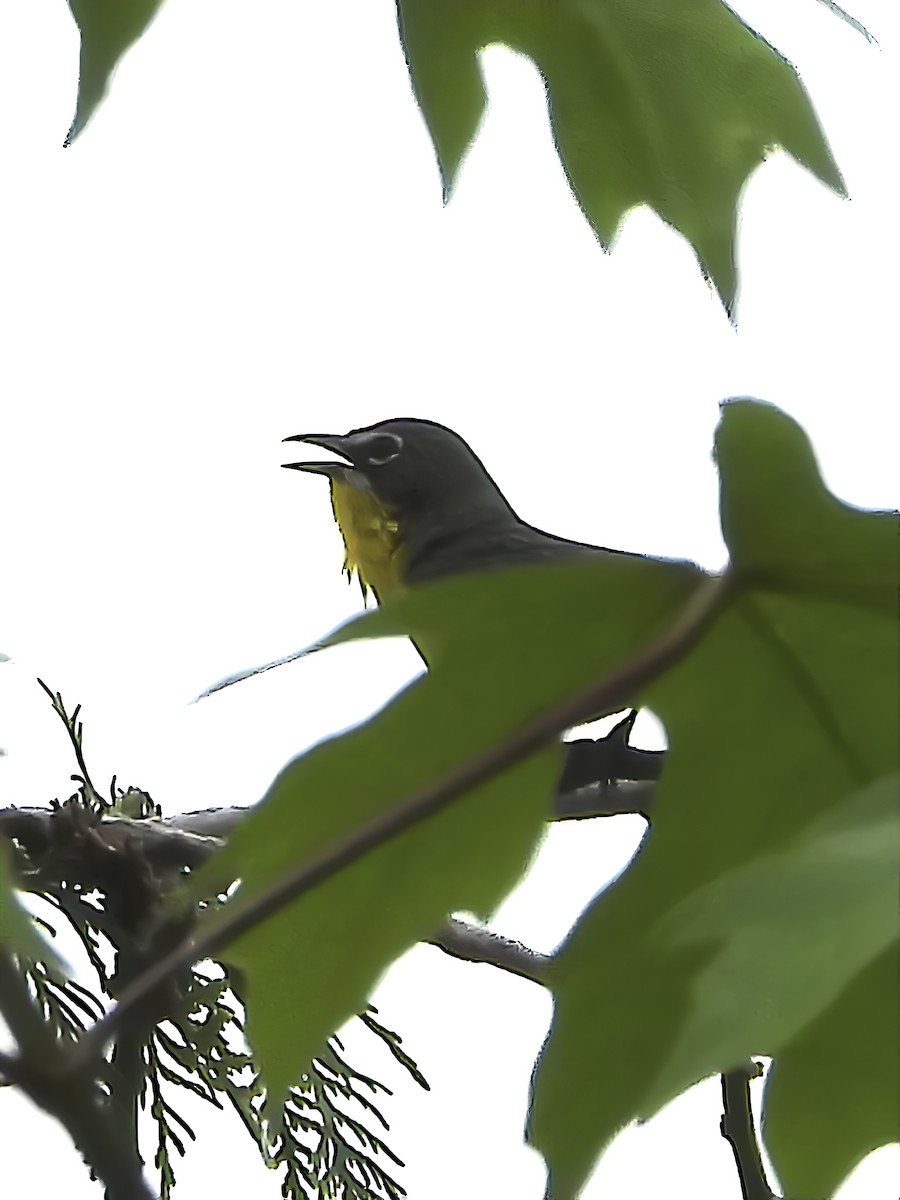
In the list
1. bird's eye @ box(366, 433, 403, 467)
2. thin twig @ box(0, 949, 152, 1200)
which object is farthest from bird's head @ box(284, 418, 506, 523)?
thin twig @ box(0, 949, 152, 1200)

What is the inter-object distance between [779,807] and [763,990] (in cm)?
6

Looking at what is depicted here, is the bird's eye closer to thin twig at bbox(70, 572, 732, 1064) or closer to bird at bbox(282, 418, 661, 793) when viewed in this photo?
bird at bbox(282, 418, 661, 793)

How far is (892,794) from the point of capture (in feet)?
0.57

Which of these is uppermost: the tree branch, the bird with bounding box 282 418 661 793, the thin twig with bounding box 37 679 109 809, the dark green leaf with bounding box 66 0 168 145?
the dark green leaf with bounding box 66 0 168 145

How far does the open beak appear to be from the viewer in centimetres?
100

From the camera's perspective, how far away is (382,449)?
3.55ft

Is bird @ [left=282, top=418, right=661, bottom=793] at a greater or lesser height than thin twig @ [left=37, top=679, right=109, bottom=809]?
greater

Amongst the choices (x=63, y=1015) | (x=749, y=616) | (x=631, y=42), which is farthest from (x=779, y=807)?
(x=63, y=1015)

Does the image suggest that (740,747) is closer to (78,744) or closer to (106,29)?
(106,29)

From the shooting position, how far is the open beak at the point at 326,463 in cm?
100

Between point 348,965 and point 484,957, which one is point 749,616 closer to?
point 348,965

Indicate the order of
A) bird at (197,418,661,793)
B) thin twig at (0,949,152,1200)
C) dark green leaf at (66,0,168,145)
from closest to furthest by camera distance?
thin twig at (0,949,152,1200)
dark green leaf at (66,0,168,145)
bird at (197,418,661,793)

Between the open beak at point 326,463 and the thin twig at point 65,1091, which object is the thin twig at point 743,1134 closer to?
the thin twig at point 65,1091

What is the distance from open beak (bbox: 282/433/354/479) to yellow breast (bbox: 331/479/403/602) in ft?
0.06
